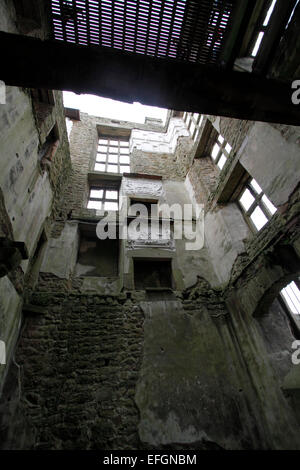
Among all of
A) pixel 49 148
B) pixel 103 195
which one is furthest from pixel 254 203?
pixel 49 148

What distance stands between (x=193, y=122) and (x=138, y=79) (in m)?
7.35

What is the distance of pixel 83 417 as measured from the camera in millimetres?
3344

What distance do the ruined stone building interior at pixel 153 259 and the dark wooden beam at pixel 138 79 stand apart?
0.01m

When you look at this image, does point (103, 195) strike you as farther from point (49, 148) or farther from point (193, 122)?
point (193, 122)

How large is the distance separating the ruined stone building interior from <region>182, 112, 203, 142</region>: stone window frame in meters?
1.86

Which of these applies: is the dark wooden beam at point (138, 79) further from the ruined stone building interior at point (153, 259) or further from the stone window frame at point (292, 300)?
the stone window frame at point (292, 300)

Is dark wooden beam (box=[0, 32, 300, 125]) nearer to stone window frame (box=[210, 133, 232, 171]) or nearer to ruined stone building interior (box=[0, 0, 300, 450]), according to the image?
ruined stone building interior (box=[0, 0, 300, 450])

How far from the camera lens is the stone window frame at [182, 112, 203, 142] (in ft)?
24.6

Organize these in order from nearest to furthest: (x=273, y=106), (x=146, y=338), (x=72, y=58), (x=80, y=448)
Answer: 1. (x=72, y=58)
2. (x=273, y=106)
3. (x=80, y=448)
4. (x=146, y=338)

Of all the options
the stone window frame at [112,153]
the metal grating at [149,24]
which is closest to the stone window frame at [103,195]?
the stone window frame at [112,153]

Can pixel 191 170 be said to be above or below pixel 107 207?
above

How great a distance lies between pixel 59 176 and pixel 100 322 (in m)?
3.96
